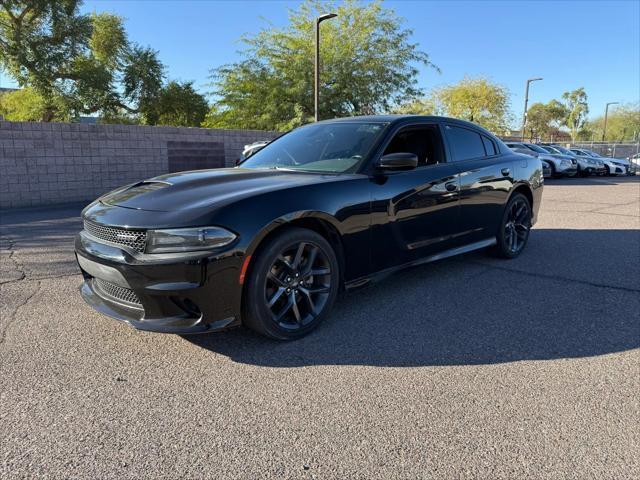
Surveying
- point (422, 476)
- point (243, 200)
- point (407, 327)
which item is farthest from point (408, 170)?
point (422, 476)

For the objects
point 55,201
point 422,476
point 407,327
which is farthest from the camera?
point 55,201

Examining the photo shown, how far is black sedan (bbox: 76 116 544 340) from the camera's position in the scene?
8.97ft

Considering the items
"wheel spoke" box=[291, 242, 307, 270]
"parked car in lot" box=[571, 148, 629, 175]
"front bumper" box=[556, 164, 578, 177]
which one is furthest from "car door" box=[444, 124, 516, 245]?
"parked car in lot" box=[571, 148, 629, 175]

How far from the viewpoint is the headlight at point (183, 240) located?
2705 millimetres

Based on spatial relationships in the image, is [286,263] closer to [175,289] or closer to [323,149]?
[175,289]

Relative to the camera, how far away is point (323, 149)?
409 centimetres

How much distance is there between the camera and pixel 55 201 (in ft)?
34.8

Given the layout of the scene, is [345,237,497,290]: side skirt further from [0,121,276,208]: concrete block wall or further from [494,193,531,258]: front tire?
[0,121,276,208]: concrete block wall

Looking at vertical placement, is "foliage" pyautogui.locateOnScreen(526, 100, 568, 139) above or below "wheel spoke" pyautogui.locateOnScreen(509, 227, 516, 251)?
above

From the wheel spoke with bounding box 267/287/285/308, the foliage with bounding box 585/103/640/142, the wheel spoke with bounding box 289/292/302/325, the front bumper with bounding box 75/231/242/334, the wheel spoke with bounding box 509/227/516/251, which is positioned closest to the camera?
the front bumper with bounding box 75/231/242/334

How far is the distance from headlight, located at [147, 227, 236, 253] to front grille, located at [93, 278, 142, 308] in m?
0.35

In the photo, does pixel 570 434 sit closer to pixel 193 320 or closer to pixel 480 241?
pixel 193 320

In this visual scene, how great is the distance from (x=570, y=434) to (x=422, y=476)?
32.3 inches

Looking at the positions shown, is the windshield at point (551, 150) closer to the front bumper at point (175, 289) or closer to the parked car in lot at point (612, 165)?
the parked car in lot at point (612, 165)
